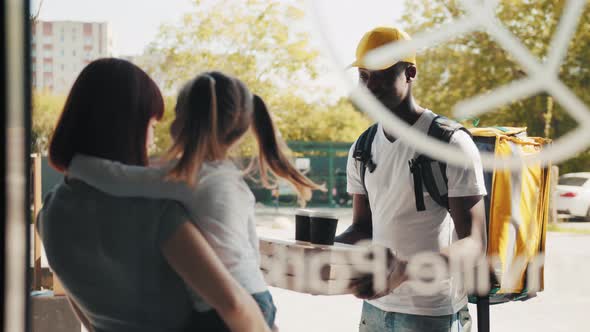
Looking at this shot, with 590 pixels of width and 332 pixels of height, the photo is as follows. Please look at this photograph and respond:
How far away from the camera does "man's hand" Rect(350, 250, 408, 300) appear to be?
1730mm

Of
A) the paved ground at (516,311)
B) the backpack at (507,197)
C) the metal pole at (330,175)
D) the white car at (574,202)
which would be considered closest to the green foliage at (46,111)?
the backpack at (507,197)

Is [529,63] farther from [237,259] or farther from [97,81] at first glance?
[97,81]

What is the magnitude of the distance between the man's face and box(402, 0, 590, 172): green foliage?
0.74 feet

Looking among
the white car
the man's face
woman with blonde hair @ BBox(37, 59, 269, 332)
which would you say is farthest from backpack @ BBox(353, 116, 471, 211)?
the white car

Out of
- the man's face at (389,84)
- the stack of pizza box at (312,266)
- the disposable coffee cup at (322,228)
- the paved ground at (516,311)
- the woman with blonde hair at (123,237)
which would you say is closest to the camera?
the woman with blonde hair at (123,237)

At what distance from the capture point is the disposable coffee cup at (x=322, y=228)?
6.15 ft

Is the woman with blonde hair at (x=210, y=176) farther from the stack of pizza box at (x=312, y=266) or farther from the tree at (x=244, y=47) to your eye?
the tree at (x=244, y=47)

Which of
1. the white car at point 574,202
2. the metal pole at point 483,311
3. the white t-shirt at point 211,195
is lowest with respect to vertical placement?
the white car at point 574,202

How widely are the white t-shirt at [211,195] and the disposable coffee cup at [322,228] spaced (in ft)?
1.37

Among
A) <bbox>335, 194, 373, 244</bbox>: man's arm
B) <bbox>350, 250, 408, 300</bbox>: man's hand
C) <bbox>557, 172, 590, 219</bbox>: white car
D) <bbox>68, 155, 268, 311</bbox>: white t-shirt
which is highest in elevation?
<bbox>68, 155, 268, 311</bbox>: white t-shirt

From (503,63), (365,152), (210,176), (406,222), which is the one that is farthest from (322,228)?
(503,63)

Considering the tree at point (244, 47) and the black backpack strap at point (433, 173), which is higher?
the tree at point (244, 47)

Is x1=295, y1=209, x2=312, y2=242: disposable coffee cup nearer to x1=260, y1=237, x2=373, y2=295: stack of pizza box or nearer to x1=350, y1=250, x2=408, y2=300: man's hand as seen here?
x1=260, y1=237, x2=373, y2=295: stack of pizza box

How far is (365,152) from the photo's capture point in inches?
87.6
